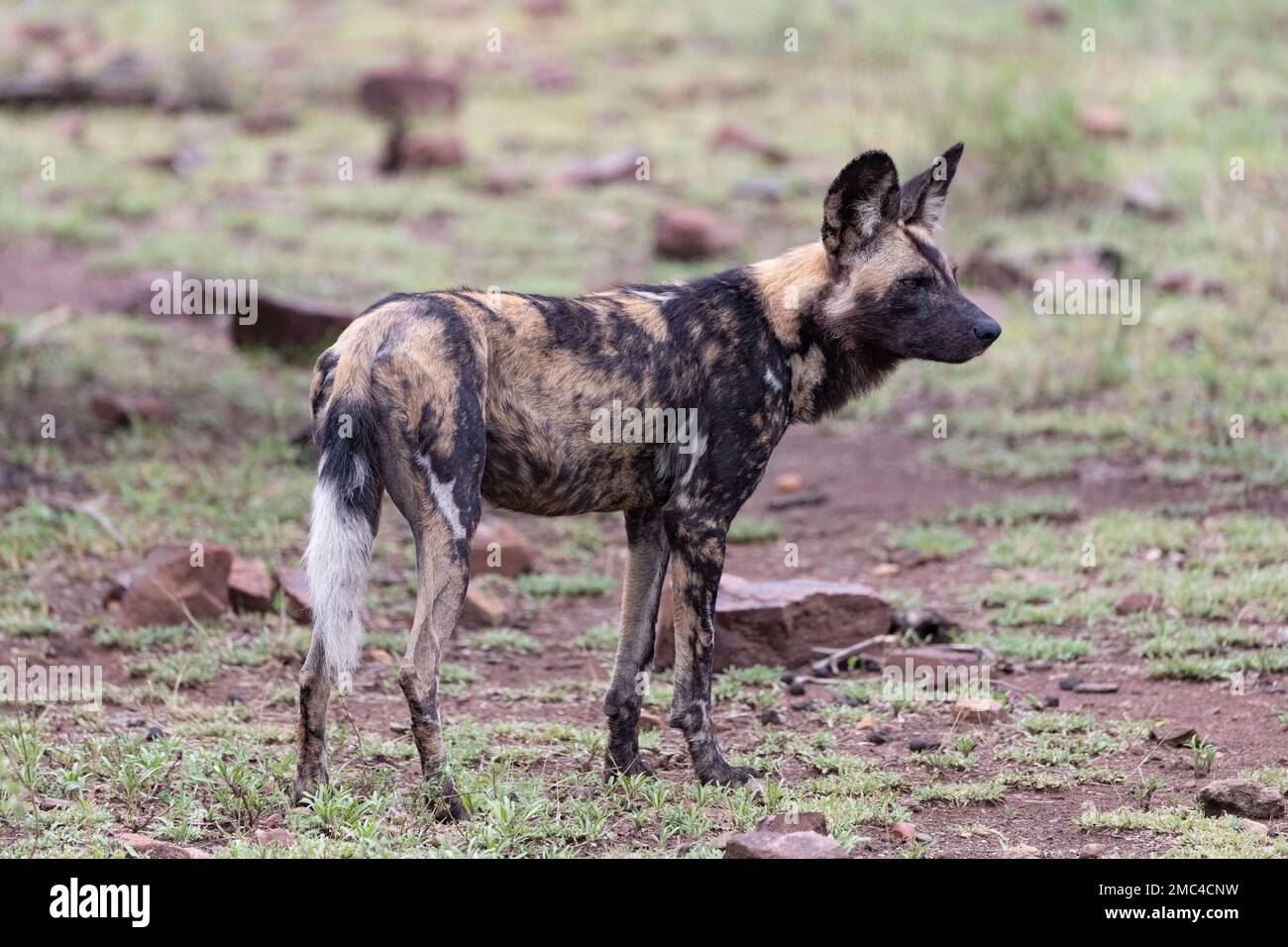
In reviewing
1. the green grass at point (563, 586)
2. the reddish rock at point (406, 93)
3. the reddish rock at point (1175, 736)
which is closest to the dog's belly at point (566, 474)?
the reddish rock at point (1175, 736)

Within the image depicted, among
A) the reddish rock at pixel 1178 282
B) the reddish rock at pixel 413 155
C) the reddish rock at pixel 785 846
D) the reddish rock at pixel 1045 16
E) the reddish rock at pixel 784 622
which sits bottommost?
the reddish rock at pixel 785 846

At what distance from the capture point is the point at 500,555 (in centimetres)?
797

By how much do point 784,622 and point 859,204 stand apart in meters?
1.96

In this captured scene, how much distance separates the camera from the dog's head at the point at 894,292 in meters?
5.59

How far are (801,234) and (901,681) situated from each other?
24.8ft

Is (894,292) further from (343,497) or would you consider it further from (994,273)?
(994,273)

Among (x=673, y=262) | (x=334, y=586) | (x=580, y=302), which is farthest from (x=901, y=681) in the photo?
(x=673, y=262)

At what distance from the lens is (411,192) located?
47.5ft

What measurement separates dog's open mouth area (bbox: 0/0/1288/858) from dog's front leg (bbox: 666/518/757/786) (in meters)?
0.16

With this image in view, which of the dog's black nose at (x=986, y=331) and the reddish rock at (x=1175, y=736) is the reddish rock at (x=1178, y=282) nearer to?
the reddish rock at (x=1175, y=736)

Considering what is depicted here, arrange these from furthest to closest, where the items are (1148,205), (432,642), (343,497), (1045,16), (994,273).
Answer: (1045,16) → (1148,205) → (994,273) → (432,642) → (343,497)

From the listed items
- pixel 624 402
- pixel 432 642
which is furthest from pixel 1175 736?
pixel 432 642

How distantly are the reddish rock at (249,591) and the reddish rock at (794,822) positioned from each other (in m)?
3.14
